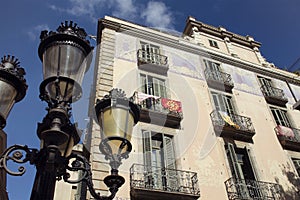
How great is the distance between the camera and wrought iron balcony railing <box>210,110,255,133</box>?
1230cm

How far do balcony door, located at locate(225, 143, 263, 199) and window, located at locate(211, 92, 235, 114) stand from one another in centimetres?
210

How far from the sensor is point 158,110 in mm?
11406

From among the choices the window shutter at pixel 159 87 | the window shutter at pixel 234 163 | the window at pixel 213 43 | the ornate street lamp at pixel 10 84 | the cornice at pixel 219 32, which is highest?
the cornice at pixel 219 32

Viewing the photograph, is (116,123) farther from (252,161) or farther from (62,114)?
(252,161)

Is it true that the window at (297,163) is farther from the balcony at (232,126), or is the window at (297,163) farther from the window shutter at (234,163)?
the window shutter at (234,163)

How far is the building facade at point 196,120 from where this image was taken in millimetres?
9734

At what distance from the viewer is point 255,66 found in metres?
17.5

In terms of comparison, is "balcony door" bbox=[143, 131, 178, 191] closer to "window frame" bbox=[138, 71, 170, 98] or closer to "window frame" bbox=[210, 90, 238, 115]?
"window frame" bbox=[138, 71, 170, 98]

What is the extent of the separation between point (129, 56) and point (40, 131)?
1077 centimetres

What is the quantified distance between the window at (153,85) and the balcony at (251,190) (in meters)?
4.42

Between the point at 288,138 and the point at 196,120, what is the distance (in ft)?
15.4

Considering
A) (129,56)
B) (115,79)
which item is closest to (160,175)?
(115,79)

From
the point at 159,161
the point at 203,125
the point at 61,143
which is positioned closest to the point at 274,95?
the point at 203,125

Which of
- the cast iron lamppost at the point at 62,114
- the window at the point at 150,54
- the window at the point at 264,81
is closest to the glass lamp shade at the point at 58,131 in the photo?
the cast iron lamppost at the point at 62,114
